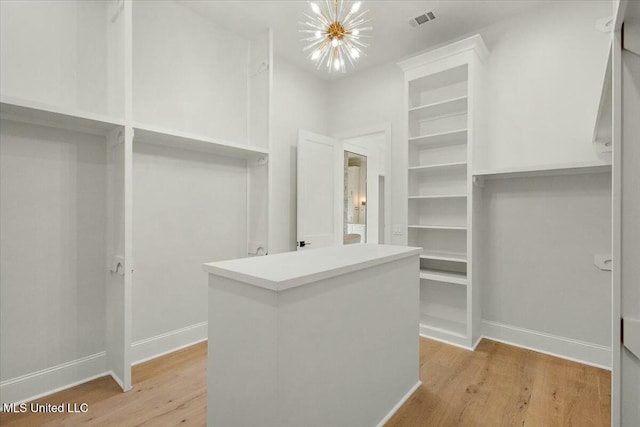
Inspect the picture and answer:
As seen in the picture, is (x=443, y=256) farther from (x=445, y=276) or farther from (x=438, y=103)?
(x=438, y=103)

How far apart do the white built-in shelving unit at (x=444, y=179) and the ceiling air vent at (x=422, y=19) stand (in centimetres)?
29

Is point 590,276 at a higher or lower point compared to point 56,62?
lower

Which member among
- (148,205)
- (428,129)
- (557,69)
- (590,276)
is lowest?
(590,276)

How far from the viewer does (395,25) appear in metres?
3.04

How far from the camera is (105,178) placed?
2.34m

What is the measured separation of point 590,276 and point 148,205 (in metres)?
3.75

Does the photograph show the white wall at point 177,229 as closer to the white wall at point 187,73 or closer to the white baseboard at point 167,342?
the white baseboard at point 167,342

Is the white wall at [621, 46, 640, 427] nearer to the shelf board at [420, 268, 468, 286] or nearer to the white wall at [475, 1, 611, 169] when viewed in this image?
the shelf board at [420, 268, 468, 286]

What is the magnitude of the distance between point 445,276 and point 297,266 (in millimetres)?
2107

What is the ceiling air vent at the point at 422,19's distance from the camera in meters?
2.88

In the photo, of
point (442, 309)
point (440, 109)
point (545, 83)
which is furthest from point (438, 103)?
point (442, 309)

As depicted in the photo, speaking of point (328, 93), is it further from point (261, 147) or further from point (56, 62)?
point (56, 62)

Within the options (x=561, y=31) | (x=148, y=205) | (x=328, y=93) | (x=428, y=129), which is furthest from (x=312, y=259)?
(x=328, y=93)

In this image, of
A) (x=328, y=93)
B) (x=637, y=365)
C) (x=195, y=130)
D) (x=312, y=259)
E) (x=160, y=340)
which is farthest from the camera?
(x=328, y=93)
